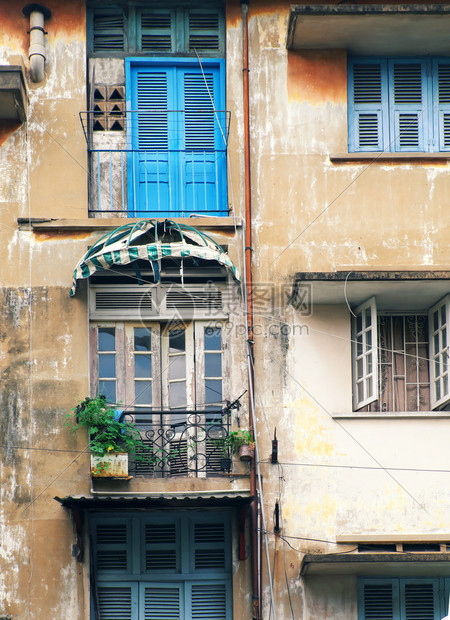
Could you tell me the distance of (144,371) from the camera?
12.4 meters

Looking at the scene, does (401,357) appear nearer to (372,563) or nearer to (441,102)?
(372,563)

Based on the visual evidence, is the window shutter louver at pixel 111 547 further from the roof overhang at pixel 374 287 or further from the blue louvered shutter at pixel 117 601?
the roof overhang at pixel 374 287

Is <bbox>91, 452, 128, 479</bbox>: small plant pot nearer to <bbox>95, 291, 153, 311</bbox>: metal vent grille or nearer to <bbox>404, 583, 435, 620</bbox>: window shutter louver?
<bbox>95, 291, 153, 311</bbox>: metal vent grille

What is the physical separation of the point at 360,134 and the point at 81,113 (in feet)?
10.8

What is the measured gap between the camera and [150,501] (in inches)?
444

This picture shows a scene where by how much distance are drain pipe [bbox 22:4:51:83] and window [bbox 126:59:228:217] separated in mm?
1041

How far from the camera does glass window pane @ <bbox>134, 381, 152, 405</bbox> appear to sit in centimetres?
1233

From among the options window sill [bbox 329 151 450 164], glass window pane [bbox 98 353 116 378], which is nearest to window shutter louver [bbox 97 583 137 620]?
glass window pane [bbox 98 353 116 378]

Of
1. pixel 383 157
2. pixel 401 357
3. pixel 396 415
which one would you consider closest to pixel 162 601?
pixel 396 415

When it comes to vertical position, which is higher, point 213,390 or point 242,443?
point 213,390

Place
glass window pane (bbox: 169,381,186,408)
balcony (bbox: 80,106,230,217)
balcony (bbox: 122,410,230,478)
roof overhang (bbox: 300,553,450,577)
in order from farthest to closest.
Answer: balcony (bbox: 80,106,230,217) → glass window pane (bbox: 169,381,186,408) → balcony (bbox: 122,410,230,478) → roof overhang (bbox: 300,553,450,577)

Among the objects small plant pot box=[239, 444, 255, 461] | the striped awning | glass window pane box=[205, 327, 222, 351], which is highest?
the striped awning

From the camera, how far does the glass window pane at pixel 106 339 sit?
1247 cm

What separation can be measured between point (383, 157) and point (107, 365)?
395 centimetres
